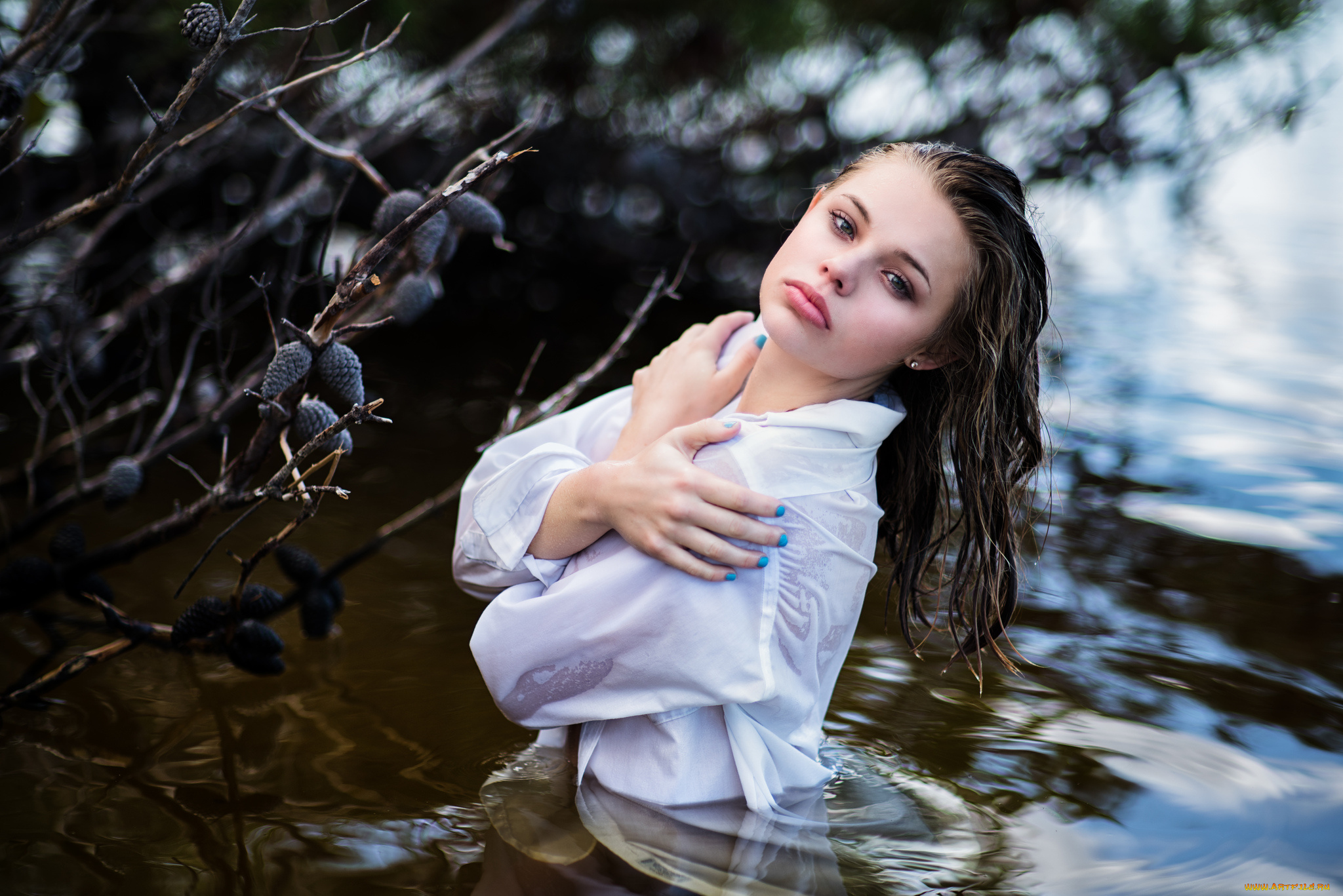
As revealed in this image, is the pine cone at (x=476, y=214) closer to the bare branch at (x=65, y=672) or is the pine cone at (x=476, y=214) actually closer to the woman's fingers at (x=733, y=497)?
the woman's fingers at (x=733, y=497)

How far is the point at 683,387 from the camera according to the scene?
1197mm

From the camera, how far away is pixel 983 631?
1195 millimetres

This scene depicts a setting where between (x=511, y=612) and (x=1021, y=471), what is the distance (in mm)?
549

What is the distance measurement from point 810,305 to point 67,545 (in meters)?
0.94

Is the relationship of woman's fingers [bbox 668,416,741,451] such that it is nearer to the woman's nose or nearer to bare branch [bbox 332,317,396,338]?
the woman's nose

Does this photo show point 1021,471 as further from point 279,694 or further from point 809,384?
point 279,694

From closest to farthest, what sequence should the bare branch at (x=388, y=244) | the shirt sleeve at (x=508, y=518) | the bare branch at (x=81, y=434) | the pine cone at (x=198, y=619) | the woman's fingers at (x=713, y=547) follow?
the bare branch at (x=388, y=244) → the woman's fingers at (x=713, y=547) → the shirt sleeve at (x=508, y=518) → the pine cone at (x=198, y=619) → the bare branch at (x=81, y=434)

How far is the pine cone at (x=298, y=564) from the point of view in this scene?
1.32 meters

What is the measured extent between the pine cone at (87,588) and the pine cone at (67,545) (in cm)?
3

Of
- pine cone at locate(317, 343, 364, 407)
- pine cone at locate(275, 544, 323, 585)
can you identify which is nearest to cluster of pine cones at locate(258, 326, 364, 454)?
pine cone at locate(317, 343, 364, 407)

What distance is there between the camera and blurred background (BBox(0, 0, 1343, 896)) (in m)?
1.14

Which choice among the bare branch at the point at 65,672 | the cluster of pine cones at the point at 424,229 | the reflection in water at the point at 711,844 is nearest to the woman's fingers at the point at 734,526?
the reflection in water at the point at 711,844

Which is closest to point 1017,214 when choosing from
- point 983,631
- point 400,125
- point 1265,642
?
point 983,631

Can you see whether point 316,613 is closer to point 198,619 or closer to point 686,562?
point 198,619
